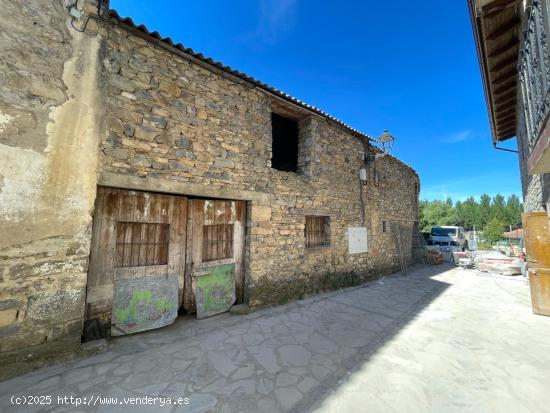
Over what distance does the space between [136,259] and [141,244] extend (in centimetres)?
24

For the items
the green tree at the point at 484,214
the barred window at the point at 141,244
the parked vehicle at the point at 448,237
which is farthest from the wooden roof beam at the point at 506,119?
the green tree at the point at 484,214

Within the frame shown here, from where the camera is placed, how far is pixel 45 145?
2887 mm

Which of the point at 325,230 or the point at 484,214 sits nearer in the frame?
the point at 325,230

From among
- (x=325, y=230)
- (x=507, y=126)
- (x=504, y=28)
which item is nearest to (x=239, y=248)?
(x=325, y=230)

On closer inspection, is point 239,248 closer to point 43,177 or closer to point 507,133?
point 43,177

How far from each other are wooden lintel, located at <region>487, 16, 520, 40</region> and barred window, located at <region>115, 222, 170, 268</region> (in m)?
6.68

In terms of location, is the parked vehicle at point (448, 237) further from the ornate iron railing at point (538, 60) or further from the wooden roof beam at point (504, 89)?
the ornate iron railing at point (538, 60)

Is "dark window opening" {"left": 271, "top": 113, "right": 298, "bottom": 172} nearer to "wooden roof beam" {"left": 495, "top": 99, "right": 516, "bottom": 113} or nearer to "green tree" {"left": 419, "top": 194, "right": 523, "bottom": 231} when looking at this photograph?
"wooden roof beam" {"left": 495, "top": 99, "right": 516, "bottom": 113}

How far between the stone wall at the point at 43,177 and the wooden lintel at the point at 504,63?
24.1 feet

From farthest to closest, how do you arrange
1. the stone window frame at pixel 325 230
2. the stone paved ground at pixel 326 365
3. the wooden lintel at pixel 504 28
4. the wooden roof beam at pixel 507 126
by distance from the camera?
the wooden roof beam at pixel 507 126 < the stone window frame at pixel 325 230 < the wooden lintel at pixel 504 28 < the stone paved ground at pixel 326 365

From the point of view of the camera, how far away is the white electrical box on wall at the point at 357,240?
7.29 m

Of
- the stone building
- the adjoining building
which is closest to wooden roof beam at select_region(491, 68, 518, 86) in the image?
the adjoining building

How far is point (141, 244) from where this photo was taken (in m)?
3.83

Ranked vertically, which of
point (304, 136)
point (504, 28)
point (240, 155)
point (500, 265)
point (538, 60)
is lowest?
point (500, 265)
